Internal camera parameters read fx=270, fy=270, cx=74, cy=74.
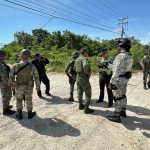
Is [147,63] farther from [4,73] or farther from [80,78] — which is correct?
[4,73]

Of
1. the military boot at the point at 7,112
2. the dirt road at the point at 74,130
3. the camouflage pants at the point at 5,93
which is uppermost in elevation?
the camouflage pants at the point at 5,93

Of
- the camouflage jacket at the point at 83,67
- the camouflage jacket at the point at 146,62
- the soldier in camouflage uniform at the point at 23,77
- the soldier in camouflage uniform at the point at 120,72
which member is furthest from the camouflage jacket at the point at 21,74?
the camouflage jacket at the point at 146,62

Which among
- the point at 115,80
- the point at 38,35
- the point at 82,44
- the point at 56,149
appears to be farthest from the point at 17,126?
the point at 38,35

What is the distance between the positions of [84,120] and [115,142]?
155 centimetres

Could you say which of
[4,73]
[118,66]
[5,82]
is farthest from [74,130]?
[4,73]

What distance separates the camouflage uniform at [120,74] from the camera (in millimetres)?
6785

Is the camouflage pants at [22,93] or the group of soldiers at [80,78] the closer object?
the group of soldiers at [80,78]

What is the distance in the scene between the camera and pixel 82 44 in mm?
51625

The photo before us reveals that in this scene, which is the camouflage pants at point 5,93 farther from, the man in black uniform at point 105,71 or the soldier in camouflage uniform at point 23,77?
the man in black uniform at point 105,71

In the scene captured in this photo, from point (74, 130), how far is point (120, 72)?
6.08 feet

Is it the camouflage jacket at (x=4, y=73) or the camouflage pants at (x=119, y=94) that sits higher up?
the camouflage jacket at (x=4, y=73)

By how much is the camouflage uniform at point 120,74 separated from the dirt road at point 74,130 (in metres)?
0.66

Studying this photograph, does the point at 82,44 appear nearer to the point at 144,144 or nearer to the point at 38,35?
the point at 38,35

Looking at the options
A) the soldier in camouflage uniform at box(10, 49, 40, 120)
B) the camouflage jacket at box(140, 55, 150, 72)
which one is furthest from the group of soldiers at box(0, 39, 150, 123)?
the camouflage jacket at box(140, 55, 150, 72)
